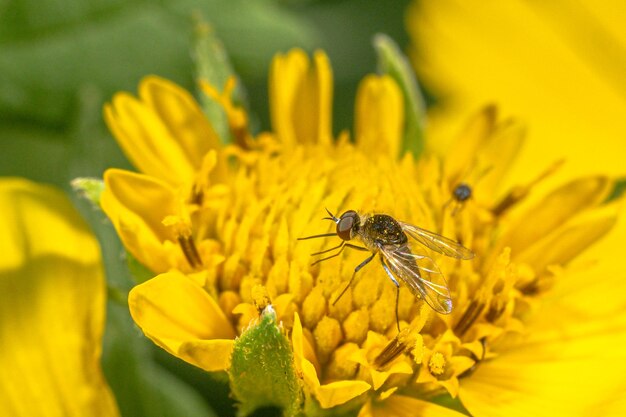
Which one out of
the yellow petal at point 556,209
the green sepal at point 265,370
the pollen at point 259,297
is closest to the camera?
the green sepal at point 265,370

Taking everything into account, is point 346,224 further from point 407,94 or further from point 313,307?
point 407,94

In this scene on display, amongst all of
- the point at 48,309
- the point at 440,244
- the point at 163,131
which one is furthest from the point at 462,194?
the point at 48,309

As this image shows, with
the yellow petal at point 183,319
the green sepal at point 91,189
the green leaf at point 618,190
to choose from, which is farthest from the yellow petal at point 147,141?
the green leaf at point 618,190

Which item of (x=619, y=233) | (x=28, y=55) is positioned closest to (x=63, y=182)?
(x=28, y=55)

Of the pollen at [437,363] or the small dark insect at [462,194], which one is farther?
the small dark insect at [462,194]

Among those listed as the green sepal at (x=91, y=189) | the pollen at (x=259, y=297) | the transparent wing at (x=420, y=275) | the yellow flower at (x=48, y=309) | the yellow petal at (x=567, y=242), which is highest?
the yellow petal at (x=567, y=242)

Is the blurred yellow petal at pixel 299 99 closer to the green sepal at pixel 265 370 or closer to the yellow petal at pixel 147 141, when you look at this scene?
the yellow petal at pixel 147 141

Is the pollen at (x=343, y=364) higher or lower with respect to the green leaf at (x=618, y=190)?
lower
